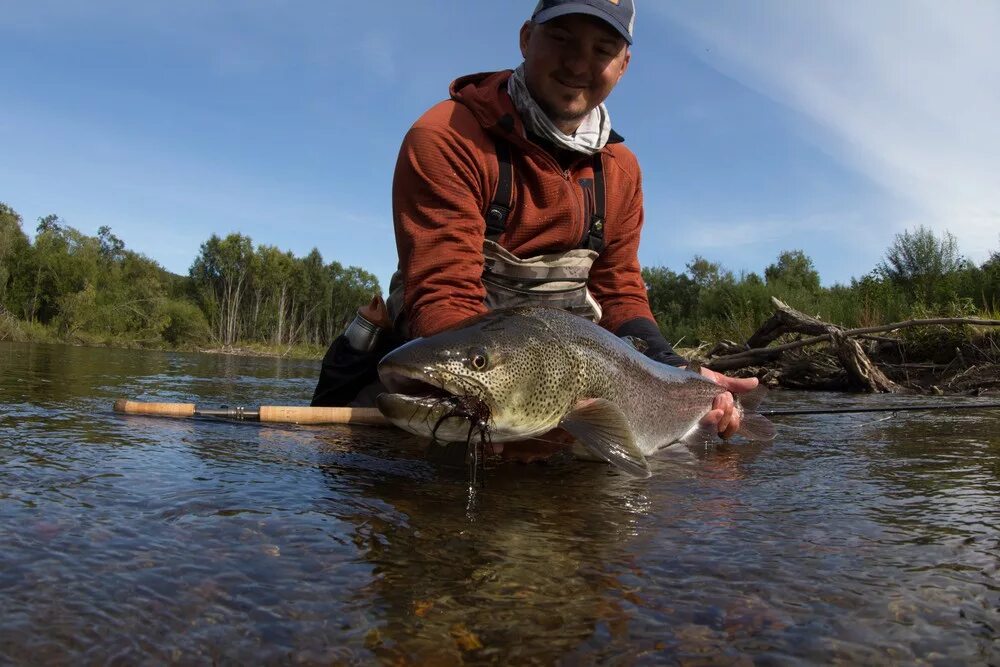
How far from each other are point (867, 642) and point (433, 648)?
0.87 meters

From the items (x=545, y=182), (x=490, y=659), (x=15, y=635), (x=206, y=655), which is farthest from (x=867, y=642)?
(x=545, y=182)

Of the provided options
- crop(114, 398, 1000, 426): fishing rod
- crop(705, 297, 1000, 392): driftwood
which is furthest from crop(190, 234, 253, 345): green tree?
crop(114, 398, 1000, 426): fishing rod

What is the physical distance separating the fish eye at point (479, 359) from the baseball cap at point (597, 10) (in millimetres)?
2267


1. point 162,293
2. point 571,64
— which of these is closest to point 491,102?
point 571,64

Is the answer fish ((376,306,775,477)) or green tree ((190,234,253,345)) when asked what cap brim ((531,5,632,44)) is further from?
green tree ((190,234,253,345))

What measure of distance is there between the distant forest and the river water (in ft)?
42.2

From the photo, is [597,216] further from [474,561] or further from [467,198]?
[474,561]

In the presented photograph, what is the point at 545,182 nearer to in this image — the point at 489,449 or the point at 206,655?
the point at 489,449

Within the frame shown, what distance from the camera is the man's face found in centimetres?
396

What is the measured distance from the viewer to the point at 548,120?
4129 mm

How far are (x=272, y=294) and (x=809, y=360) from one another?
252 ft

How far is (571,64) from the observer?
4074 millimetres

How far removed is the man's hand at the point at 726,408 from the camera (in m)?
4.09

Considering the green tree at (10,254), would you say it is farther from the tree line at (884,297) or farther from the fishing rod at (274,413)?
the fishing rod at (274,413)
